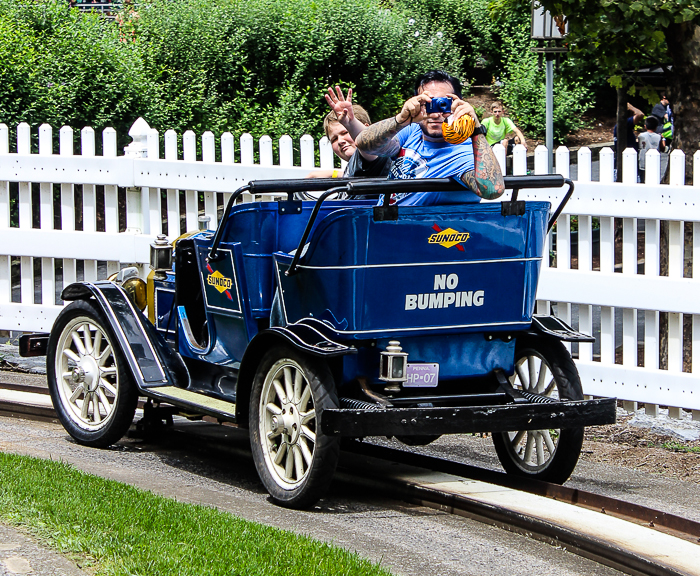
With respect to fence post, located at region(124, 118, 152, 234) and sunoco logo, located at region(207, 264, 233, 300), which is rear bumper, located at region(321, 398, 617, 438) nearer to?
sunoco logo, located at region(207, 264, 233, 300)

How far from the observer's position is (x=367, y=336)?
5.23m

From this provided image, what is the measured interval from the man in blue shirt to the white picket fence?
187 cm

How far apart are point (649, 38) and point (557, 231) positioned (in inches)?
77.4

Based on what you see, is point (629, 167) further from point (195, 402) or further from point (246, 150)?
point (195, 402)

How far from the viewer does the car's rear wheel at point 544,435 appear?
5750 mm

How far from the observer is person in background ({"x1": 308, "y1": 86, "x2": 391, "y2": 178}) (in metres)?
6.20

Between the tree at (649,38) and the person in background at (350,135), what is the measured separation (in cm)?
251

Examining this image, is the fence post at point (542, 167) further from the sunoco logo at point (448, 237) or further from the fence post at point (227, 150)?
the sunoco logo at point (448, 237)

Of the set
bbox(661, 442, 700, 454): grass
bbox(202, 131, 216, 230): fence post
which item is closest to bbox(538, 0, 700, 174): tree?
bbox(661, 442, 700, 454): grass

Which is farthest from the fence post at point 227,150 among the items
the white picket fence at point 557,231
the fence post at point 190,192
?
the fence post at point 190,192

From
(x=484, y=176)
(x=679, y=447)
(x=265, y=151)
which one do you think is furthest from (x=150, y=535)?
(x=265, y=151)

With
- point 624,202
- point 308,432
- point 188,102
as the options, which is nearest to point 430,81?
point 308,432

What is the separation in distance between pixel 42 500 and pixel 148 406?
189 centimetres

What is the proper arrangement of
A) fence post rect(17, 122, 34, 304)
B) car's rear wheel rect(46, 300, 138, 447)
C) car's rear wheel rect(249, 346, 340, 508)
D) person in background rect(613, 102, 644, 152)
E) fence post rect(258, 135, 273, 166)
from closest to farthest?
car's rear wheel rect(249, 346, 340, 508)
car's rear wheel rect(46, 300, 138, 447)
fence post rect(258, 135, 273, 166)
fence post rect(17, 122, 34, 304)
person in background rect(613, 102, 644, 152)
